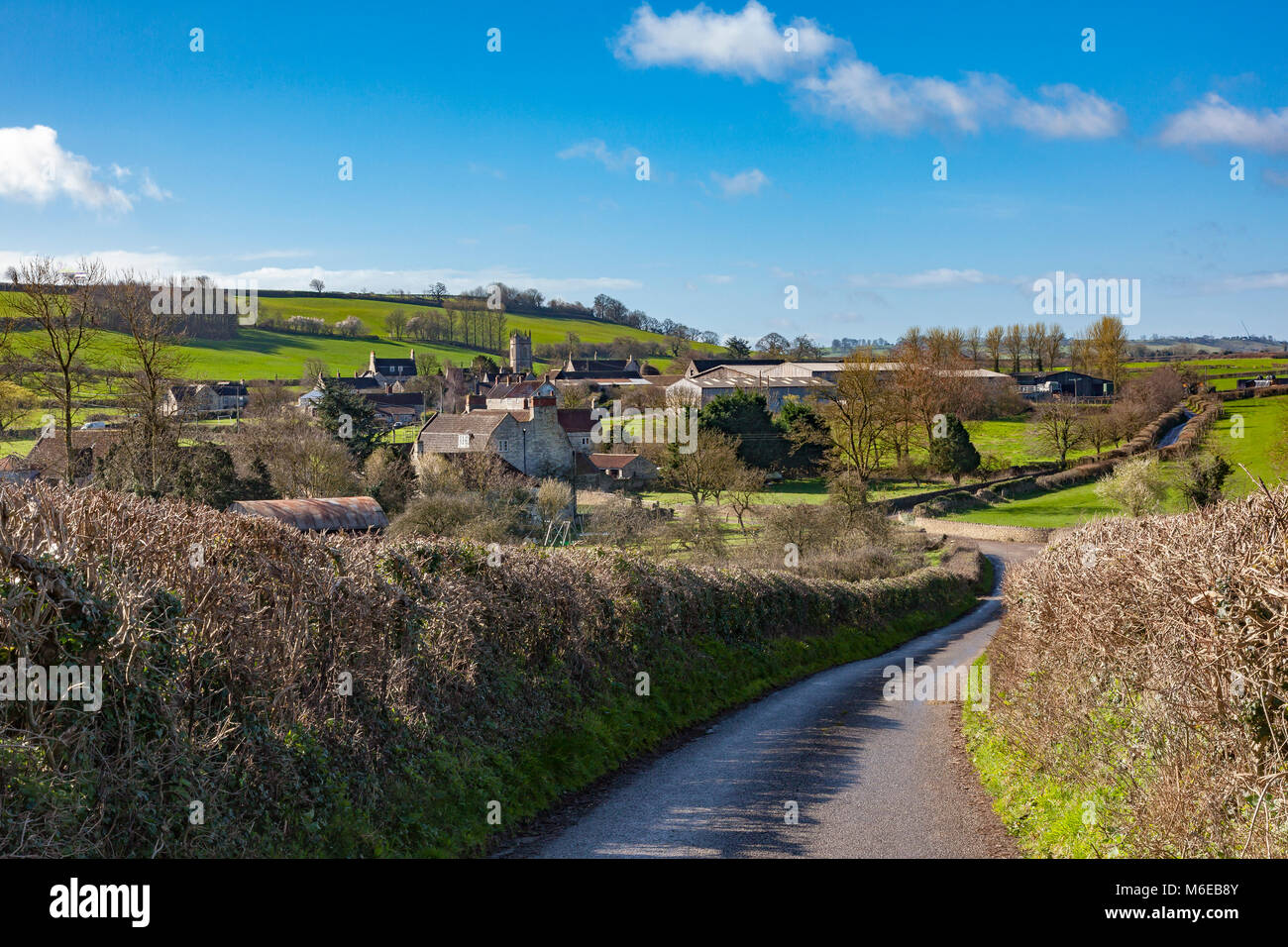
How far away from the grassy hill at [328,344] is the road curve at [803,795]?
8064cm

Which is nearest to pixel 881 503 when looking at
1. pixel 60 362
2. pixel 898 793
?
pixel 60 362

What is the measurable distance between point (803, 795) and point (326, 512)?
80.3 feet

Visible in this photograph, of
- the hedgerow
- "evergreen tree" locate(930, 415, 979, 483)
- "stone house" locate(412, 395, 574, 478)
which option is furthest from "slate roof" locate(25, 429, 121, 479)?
"evergreen tree" locate(930, 415, 979, 483)

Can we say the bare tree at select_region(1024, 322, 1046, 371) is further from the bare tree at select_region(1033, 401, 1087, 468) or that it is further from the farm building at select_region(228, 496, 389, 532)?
the farm building at select_region(228, 496, 389, 532)

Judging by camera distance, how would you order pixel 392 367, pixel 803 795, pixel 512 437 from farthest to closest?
pixel 392 367, pixel 512 437, pixel 803 795

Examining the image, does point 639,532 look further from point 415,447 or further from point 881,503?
point 415,447

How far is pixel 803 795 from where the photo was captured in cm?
1138

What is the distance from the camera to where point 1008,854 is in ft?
30.5

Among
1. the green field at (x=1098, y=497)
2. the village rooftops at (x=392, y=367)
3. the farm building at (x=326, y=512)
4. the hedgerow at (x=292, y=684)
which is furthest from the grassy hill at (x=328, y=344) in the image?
the hedgerow at (x=292, y=684)

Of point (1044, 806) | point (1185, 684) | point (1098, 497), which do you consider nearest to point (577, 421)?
point (1098, 497)

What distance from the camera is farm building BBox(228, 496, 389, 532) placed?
97.6ft

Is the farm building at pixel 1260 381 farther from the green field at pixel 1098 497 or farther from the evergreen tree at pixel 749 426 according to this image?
the evergreen tree at pixel 749 426

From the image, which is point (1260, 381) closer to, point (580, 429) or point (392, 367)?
point (580, 429)
